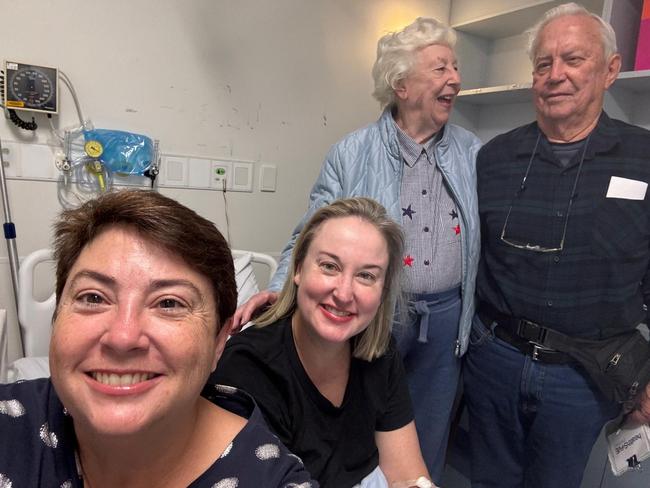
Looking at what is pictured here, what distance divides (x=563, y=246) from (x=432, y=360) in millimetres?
601

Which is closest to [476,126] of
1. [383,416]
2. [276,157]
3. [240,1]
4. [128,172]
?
[276,157]

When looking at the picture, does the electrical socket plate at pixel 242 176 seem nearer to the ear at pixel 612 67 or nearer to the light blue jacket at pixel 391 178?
the light blue jacket at pixel 391 178

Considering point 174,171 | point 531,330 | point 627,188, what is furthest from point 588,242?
point 174,171

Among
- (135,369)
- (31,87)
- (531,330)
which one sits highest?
(31,87)

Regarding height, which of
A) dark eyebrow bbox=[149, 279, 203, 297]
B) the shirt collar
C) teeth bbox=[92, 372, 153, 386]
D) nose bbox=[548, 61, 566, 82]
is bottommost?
teeth bbox=[92, 372, 153, 386]

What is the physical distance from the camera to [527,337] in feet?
4.65

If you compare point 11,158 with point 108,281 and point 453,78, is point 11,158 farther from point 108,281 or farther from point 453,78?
point 453,78

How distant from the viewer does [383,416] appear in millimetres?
1226

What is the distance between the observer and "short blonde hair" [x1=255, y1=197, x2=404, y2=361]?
1221 mm

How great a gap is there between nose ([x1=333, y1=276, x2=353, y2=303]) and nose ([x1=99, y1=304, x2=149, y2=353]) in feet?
1.79

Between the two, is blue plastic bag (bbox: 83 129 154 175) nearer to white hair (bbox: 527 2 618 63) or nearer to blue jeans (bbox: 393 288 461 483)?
blue jeans (bbox: 393 288 461 483)

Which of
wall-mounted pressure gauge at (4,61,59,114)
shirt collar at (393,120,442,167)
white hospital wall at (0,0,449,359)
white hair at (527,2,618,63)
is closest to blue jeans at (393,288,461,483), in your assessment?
shirt collar at (393,120,442,167)

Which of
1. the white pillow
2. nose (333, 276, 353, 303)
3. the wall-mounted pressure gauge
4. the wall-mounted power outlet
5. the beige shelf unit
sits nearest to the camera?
nose (333, 276, 353, 303)

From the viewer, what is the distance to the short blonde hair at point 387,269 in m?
1.22
